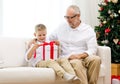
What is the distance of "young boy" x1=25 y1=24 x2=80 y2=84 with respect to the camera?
305 centimetres

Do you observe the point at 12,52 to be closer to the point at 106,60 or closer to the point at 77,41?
the point at 77,41

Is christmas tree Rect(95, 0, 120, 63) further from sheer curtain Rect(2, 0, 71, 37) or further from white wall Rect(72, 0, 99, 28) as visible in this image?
sheer curtain Rect(2, 0, 71, 37)

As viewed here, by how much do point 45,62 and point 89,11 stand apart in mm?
2139

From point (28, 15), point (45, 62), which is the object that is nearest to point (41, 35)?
point (45, 62)

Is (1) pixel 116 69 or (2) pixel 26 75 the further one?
(1) pixel 116 69

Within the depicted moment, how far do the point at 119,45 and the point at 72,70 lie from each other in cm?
166

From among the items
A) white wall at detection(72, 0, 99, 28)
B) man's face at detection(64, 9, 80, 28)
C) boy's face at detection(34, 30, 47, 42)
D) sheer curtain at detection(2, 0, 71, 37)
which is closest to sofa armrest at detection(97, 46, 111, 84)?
man's face at detection(64, 9, 80, 28)

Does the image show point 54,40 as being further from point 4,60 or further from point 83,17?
point 83,17

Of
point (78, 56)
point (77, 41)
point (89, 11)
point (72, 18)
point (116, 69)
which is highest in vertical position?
point (89, 11)

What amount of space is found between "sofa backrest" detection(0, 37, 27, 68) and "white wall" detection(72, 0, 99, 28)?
1728 millimetres

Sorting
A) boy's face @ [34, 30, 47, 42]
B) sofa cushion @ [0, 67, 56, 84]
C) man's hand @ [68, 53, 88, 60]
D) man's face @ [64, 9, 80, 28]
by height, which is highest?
man's face @ [64, 9, 80, 28]

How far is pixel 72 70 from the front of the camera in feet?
10.3

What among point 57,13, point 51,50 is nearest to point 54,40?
point 51,50

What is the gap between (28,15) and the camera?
4.66 meters
